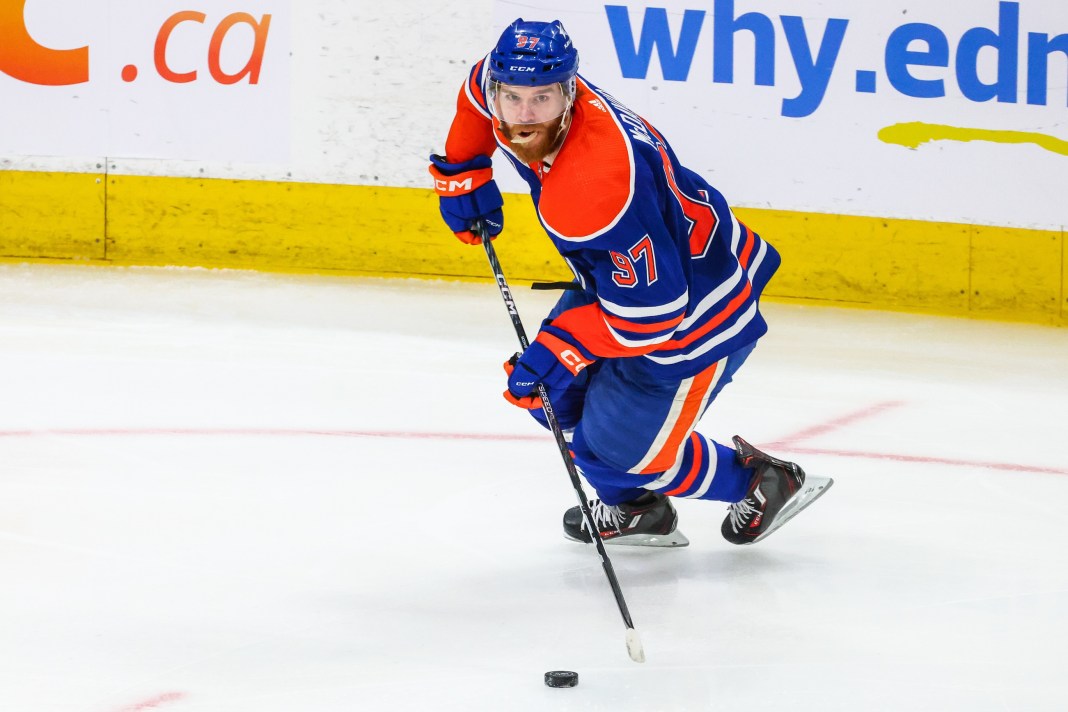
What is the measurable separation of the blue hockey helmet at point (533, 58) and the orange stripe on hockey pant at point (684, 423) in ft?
1.97

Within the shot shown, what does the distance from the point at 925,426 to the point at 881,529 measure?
940mm

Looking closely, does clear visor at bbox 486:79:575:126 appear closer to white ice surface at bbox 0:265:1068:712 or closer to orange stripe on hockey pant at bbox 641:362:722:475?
orange stripe on hockey pant at bbox 641:362:722:475

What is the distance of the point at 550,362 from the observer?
2248 millimetres

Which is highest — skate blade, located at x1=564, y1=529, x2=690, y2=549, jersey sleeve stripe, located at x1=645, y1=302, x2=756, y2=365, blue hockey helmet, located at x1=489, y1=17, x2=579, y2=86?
blue hockey helmet, located at x1=489, y1=17, x2=579, y2=86

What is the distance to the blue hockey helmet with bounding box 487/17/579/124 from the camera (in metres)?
2.11

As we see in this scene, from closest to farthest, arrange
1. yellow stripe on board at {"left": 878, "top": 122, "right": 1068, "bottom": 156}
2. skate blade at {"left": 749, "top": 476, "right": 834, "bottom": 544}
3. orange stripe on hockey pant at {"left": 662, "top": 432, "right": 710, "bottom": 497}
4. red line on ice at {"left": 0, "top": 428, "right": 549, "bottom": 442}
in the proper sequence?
orange stripe on hockey pant at {"left": 662, "top": 432, "right": 710, "bottom": 497} < skate blade at {"left": 749, "top": 476, "right": 834, "bottom": 544} < red line on ice at {"left": 0, "top": 428, "right": 549, "bottom": 442} < yellow stripe on board at {"left": 878, "top": 122, "right": 1068, "bottom": 156}

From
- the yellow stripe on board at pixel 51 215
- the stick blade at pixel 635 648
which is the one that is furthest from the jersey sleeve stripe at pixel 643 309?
the yellow stripe on board at pixel 51 215

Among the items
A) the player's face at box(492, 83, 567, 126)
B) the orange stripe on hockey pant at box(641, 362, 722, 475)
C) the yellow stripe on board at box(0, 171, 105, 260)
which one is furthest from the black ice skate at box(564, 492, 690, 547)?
the yellow stripe on board at box(0, 171, 105, 260)

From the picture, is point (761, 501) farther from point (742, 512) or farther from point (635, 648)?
point (635, 648)

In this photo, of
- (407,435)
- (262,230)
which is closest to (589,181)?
(407,435)

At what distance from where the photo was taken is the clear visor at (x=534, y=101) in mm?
2117

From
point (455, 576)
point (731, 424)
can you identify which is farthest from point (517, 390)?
point (731, 424)

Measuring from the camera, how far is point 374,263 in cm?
532

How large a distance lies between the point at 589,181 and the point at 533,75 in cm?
18
